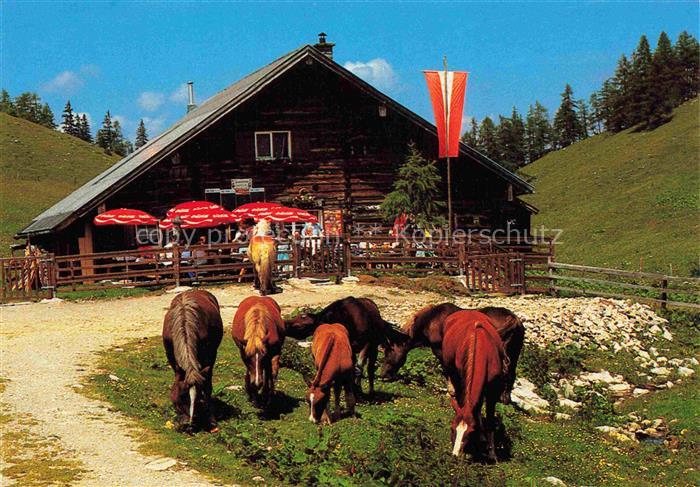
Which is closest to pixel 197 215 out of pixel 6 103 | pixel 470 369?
pixel 470 369

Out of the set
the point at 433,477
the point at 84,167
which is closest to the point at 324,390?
the point at 433,477

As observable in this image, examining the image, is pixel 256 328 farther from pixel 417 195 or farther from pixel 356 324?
pixel 417 195

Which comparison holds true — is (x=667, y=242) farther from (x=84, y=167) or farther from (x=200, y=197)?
(x=84, y=167)

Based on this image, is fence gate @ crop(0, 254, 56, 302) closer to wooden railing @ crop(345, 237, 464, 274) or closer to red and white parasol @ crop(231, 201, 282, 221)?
red and white parasol @ crop(231, 201, 282, 221)

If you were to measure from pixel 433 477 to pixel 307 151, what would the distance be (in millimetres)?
25124

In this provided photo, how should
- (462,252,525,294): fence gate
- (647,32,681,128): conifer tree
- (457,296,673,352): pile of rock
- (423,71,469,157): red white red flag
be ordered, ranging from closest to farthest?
(457,296,673,352): pile of rock
(462,252,525,294): fence gate
(423,71,469,157): red white red flag
(647,32,681,128): conifer tree

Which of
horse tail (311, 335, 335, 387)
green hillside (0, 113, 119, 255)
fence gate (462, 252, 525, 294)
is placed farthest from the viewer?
green hillside (0, 113, 119, 255)

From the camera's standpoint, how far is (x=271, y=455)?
10.2 m

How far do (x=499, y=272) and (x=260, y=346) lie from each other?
15.0 m

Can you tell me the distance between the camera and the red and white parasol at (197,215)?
29.0m

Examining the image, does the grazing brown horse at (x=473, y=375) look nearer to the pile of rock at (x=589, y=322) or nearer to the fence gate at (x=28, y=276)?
the pile of rock at (x=589, y=322)

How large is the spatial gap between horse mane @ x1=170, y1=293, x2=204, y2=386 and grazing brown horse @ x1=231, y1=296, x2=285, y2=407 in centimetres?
84

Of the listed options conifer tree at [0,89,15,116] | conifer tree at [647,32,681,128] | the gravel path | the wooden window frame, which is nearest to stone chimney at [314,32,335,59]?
the wooden window frame

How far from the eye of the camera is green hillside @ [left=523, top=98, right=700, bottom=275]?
46.7m
